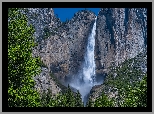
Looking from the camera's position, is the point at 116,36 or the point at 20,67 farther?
the point at 116,36

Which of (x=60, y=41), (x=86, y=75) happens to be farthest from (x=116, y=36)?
(x=86, y=75)

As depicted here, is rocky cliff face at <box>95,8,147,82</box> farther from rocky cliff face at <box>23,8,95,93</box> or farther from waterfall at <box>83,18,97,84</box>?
rocky cliff face at <box>23,8,95,93</box>

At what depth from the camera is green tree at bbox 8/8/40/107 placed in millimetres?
11395

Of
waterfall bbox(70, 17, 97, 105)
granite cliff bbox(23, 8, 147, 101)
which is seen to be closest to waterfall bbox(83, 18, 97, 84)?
waterfall bbox(70, 17, 97, 105)

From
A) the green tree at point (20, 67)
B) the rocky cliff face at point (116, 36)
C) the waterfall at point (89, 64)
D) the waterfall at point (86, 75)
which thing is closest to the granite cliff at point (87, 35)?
the rocky cliff face at point (116, 36)

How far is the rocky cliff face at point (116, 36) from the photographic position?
421 ft

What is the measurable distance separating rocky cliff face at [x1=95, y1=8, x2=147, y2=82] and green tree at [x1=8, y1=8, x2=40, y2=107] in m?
113

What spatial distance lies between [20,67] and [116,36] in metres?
124

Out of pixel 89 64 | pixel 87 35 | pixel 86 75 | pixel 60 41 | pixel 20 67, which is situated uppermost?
pixel 87 35

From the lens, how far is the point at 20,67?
11805 millimetres

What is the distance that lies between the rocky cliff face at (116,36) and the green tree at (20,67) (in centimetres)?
11317

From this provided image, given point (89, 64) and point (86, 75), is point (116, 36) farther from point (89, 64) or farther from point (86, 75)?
point (86, 75)
